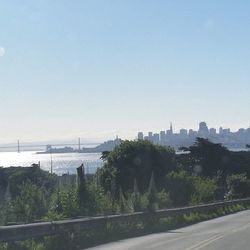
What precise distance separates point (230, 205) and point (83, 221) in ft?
101

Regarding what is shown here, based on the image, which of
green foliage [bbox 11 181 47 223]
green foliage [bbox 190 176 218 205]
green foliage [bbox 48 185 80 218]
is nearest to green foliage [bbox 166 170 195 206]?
green foliage [bbox 190 176 218 205]

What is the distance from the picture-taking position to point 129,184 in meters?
60.4

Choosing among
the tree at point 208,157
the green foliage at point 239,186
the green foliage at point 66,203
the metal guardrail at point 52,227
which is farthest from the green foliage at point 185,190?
the tree at point 208,157

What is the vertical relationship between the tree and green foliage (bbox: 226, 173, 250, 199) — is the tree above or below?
above

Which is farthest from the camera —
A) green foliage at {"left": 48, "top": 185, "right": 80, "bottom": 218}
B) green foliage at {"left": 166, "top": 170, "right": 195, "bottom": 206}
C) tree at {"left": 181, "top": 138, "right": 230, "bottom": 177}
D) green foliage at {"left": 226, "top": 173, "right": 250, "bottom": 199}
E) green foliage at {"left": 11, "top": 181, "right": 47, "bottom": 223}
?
tree at {"left": 181, "top": 138, "right": 230, "bottom": 177}

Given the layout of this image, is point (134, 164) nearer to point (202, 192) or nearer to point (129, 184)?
point (129, 184)

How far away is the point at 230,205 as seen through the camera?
159 ft

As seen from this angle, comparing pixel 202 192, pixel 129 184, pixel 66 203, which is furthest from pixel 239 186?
pixel 66 203

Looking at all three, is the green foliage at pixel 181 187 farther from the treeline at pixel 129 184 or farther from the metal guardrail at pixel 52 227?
the metal guardrail at pixel 52 227

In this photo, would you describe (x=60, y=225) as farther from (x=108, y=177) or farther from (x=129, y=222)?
(x=108, y=177)

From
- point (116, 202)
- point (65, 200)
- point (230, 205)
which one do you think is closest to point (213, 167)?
point (230, 205)

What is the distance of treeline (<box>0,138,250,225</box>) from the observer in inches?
917

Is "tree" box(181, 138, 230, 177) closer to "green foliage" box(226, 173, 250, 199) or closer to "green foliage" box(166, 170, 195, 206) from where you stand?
"green foliage" box(226, 173, 250, 199)

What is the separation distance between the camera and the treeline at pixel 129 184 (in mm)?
Result: 23281
